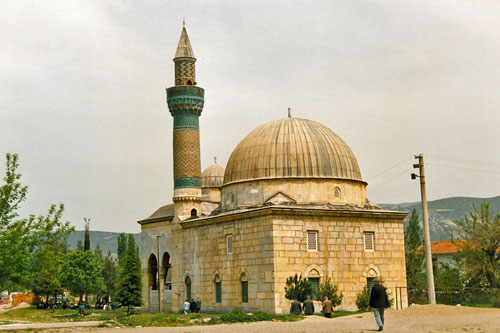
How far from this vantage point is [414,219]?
176 feet

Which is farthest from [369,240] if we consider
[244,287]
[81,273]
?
[81,273]

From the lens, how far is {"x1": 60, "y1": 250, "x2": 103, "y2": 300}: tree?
186ft

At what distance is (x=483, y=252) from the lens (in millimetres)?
41719

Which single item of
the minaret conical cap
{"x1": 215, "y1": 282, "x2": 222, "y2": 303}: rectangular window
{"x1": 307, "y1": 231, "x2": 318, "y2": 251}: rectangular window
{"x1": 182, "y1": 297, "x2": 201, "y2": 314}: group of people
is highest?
the minaret conical cap

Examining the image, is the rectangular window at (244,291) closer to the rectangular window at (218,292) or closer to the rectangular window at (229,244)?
the rectangular window at (229,244)

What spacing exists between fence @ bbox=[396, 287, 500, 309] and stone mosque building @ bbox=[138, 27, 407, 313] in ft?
9.00

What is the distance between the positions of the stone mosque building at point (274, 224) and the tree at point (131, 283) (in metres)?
2.37

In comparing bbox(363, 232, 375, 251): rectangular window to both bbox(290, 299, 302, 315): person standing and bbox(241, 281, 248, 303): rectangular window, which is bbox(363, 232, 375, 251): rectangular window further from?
bbox(290, 299, 302, 315): person standing

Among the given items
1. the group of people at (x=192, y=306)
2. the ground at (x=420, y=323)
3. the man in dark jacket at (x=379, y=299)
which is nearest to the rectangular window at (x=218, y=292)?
the group of people at (x=192, y=306)

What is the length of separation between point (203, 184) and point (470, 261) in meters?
20.1

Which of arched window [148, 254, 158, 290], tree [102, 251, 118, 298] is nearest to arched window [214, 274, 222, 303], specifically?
arched window [148, 254, 158, 290]

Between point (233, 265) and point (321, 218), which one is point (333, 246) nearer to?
point (321, 218)

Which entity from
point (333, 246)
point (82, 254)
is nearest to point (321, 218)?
point (333, 246)

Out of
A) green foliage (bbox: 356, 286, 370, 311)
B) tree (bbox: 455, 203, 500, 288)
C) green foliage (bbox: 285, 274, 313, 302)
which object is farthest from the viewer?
tree (bbox: 455, 203, 500, 288)
